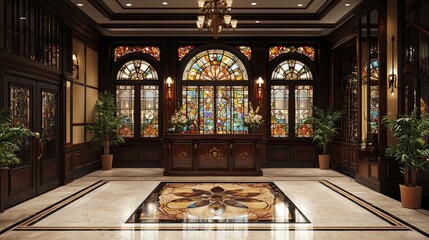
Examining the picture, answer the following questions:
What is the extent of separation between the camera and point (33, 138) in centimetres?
727

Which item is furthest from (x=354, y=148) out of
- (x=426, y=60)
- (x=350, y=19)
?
(x=426, y=60)

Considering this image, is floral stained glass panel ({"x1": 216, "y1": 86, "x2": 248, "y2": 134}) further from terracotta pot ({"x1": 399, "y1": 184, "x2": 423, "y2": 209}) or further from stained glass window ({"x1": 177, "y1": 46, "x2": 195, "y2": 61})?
terracotta pot ({"x1": 399, "y1": 184, "x2": 423, "y2": 209})

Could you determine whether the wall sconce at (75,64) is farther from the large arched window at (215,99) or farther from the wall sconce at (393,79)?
the wall sconce at (393,79)

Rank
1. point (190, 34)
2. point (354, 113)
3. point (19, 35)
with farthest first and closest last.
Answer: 1. point (190, 34)
2. point (354, 113)
3. point (19, 35)

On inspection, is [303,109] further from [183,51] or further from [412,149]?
[412,149]

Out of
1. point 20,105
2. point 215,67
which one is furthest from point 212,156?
point 20,105

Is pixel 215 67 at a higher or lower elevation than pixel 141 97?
higher

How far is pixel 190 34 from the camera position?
11.4m

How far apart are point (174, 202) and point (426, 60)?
4.43 m

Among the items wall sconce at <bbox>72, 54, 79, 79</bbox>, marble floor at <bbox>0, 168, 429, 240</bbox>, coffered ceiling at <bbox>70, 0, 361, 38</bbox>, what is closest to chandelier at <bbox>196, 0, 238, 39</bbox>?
coffered ceiling at <bbox>70, 0, 361, 38</bbox>

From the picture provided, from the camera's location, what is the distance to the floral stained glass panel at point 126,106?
38.7 feet

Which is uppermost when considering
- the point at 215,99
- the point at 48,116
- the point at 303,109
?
the point at 215,99

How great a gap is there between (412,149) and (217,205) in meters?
3.05

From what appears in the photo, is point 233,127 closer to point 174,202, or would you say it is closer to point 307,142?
point 307,142
